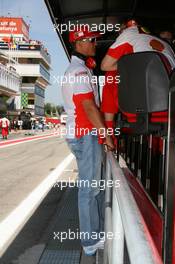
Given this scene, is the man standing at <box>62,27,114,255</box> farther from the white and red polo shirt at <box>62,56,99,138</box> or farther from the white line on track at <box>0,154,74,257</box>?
the white line on track at <box>0,154,74,257</box>

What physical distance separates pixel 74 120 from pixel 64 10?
4.67 ft

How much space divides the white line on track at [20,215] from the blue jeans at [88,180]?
1199mm

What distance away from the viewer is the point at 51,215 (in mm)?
6082

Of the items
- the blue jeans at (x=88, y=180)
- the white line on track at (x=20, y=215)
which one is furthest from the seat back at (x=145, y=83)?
the white line on track at (x=20, y=215)

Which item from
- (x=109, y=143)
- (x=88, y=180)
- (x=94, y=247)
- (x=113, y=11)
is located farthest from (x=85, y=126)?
(x=113, y=11)

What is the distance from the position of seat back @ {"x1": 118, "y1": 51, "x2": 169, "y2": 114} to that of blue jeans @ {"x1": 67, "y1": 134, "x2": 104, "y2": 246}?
6.43 feet

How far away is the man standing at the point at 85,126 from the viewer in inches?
128

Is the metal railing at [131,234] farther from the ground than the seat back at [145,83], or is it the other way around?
the seat back at [145,83]

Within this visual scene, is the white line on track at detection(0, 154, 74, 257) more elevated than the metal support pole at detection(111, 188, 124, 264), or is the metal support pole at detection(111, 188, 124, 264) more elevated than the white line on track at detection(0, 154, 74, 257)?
the metal support pole at detection(111, 188, 124, 264)

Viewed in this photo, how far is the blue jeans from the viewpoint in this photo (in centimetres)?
340
